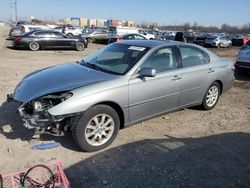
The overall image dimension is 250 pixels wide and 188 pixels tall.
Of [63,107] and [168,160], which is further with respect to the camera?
[168,160]

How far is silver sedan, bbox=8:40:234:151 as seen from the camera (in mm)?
4039

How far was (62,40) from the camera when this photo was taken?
64.2 ft

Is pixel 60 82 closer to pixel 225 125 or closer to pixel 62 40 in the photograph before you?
pixel 225 125

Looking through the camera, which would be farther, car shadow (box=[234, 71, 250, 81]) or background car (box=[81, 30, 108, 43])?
background car (box=[81, 30, 108, 43])

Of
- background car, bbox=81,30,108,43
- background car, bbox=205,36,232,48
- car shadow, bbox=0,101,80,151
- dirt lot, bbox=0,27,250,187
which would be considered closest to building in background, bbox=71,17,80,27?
background car, bbox=81,30,108,43

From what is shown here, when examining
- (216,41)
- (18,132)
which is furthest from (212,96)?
(216,41)

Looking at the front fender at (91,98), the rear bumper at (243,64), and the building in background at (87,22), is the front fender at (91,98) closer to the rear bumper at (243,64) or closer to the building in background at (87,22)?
the rear bumper at (243,64)

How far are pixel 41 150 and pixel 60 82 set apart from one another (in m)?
1.08

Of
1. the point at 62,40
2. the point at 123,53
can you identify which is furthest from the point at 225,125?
the point at 62,40

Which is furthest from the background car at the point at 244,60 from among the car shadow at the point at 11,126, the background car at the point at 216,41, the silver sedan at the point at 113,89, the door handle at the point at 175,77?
the background car at the point at 216,41

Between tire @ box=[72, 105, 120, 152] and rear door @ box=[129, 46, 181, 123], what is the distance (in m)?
0.40

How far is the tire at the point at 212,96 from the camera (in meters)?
6.24

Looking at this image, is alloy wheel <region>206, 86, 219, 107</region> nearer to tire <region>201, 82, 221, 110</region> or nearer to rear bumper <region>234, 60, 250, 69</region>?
tire <region>201, 82, 221, 110</region>

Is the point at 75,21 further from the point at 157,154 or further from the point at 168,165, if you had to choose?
the point at 168,165
